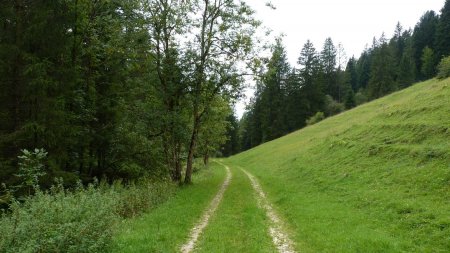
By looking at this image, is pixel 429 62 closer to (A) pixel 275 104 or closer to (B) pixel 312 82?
(B) pixel 312 82

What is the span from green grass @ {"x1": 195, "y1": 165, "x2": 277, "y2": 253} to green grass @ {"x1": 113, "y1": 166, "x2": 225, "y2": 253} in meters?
0.84

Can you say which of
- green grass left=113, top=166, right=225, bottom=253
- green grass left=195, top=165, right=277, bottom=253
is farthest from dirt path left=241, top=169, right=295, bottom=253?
green grass left=113, top=166, right=225, bottom=253

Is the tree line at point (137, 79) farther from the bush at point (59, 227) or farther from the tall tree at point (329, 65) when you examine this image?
the tall tree at point (329, 65)

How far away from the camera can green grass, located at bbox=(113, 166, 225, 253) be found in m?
10.3

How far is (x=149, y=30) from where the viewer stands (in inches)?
1002

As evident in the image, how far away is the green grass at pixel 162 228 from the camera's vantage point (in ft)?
33.8

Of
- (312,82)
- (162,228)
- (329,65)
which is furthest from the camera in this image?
(329,65)

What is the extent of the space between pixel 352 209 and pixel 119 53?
1811cm

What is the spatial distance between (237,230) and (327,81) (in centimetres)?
9093

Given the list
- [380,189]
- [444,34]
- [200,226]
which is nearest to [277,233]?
[200,226]

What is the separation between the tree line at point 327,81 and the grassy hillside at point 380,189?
47566mm

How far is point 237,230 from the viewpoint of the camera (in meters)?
12.9

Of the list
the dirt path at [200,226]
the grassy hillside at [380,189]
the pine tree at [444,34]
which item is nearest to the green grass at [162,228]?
the dirt path at [200,226]

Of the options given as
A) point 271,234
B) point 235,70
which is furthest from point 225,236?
point 235,70
